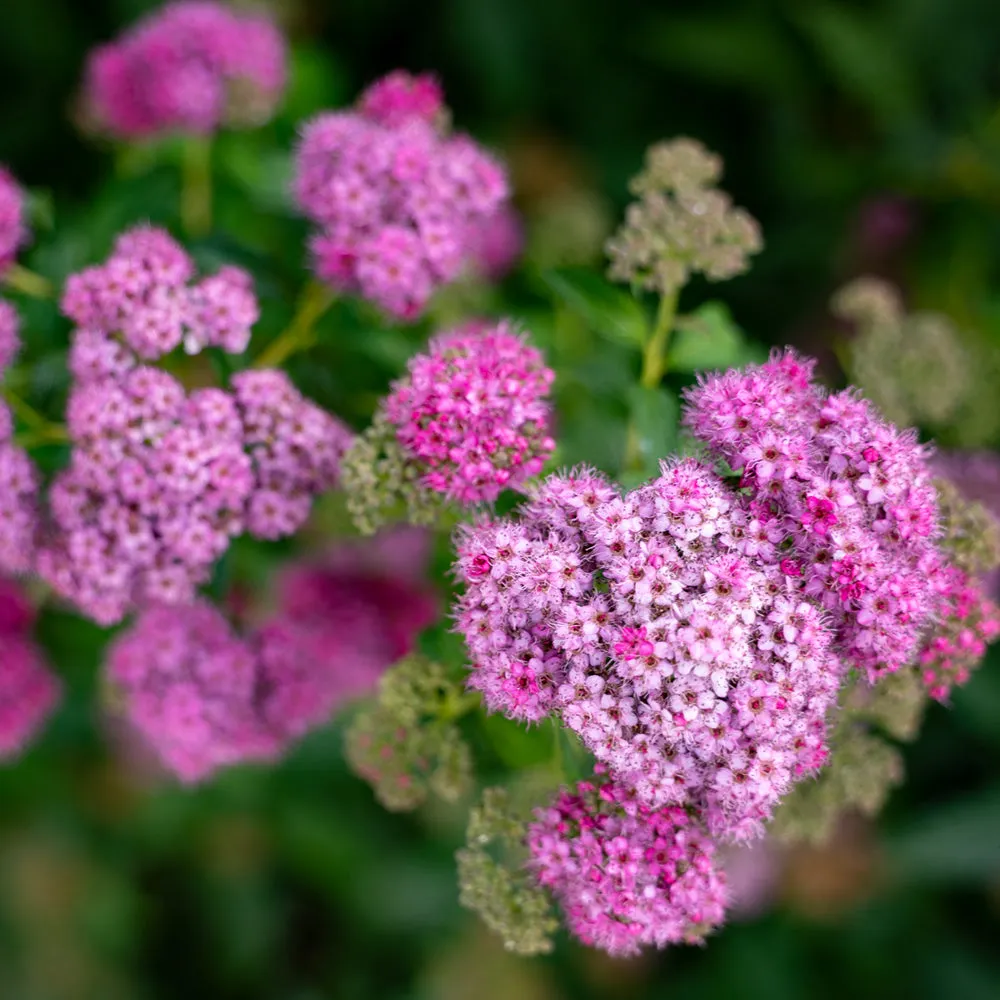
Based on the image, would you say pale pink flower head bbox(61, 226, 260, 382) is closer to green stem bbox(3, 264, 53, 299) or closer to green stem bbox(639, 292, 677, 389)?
green stem bbox(3, 264, 53, 299)

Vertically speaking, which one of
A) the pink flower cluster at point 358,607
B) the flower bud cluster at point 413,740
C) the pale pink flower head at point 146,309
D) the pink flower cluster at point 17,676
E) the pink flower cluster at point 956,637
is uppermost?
the pink flower cluster at point 956,637

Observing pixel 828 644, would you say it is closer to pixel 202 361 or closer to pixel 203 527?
pixel 203 527

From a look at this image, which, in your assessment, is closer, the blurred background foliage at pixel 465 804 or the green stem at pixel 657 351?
the green stem at pixel 657 351

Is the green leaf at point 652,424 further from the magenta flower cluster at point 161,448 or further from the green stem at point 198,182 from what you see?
the green stem at point 198,182

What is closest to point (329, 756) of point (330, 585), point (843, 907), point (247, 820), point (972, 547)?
point (247, 820)

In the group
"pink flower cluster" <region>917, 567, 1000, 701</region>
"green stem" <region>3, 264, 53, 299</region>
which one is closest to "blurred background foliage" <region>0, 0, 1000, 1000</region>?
"green stem" <region>3, 264, 53, 299</region>

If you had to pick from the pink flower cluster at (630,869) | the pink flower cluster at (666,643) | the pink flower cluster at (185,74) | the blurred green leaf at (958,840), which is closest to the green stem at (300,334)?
the pink flower cluster at (185,74)
